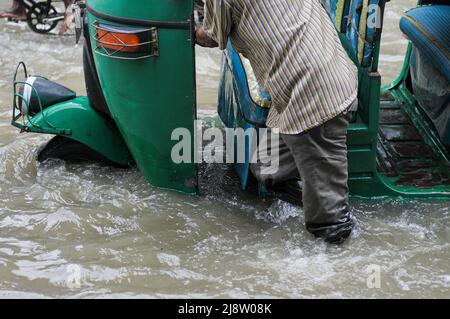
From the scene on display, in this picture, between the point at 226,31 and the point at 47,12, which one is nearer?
the point at 226,31

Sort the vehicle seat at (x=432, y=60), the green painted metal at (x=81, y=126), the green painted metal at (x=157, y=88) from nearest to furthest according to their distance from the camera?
the green painted metal at (x=157, y=88), the green painted metal at (x=81, y=126), the vehicle seat at (x=432, y=60)

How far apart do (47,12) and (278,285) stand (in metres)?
4.83

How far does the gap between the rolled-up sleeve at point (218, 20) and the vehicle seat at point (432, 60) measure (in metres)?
1.35

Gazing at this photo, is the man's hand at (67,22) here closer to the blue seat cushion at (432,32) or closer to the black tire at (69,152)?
the black tire at (69,152)

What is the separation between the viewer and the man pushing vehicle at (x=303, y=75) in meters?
2.65

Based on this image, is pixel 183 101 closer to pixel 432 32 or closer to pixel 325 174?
pixel 325 174

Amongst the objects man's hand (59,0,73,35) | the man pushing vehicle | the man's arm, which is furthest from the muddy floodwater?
man's hand (59,0,73,35)

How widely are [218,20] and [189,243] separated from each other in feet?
3.42

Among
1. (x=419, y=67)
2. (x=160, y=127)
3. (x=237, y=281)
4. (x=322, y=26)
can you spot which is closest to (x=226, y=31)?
(x=322, y=26)

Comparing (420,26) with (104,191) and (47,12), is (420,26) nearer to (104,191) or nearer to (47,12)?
(104,191)

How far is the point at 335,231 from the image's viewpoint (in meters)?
2.96

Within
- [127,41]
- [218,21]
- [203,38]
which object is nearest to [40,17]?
[127,41]

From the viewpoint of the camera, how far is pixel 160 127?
3.12 meters

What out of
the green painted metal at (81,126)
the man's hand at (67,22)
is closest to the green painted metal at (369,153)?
the green painted metal at (81,126)
